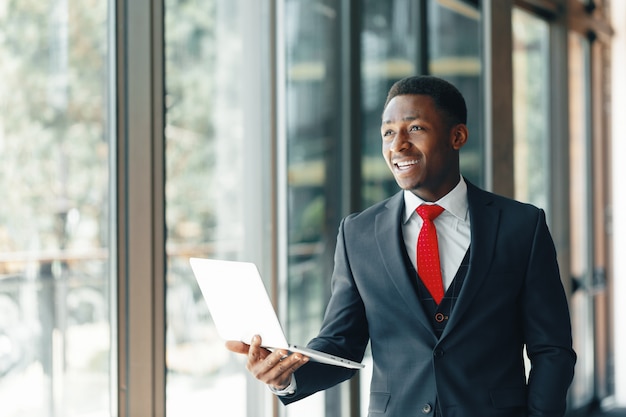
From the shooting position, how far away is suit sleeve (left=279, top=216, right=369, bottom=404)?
1738mm

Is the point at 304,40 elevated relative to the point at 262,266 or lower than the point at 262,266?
elevated

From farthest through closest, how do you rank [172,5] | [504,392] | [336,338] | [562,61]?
[562,61] → [172,5] → [336,338] → [504,392]

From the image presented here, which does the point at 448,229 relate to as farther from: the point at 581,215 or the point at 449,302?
the point at 581,215

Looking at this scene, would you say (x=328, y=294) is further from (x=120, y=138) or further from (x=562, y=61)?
(x=562, y=61)

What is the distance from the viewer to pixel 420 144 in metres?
1.65

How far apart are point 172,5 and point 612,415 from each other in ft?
14.6

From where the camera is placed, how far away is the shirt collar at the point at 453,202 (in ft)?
5.64

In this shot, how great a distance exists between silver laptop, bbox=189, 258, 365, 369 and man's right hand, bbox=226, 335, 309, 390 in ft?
0.06

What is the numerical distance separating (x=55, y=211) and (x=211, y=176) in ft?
2.32

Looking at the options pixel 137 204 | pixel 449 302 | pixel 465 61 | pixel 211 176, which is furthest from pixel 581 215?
pixel 449 302

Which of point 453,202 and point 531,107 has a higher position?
point 531,107

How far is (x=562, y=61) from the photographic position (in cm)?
530

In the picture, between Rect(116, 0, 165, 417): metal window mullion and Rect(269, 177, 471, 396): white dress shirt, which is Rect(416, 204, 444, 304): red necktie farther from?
Rect(116, 0, 165, 417): metal window mullion

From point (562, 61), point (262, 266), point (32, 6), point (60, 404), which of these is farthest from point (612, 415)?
point (32, 6)
